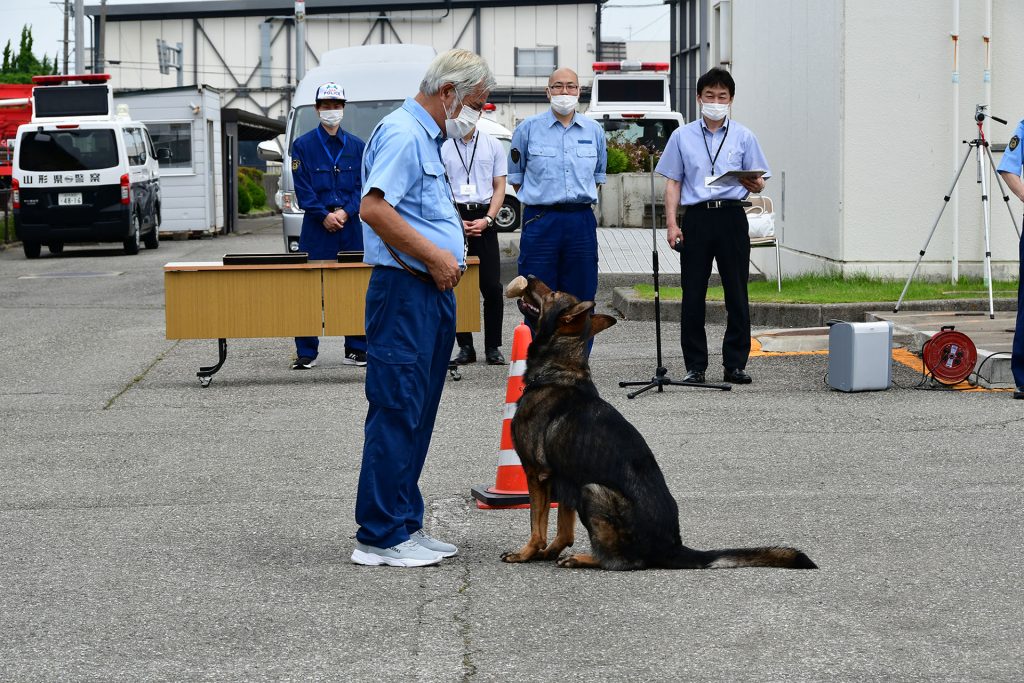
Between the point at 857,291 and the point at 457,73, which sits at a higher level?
the point at 457,73

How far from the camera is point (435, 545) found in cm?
595

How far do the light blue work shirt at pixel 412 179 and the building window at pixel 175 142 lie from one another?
87.5 feet

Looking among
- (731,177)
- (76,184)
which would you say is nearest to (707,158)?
(731,177)

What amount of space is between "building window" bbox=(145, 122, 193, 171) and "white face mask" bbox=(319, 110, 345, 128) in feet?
66.3

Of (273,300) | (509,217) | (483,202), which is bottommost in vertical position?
(273,300)

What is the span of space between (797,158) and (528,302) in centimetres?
1221

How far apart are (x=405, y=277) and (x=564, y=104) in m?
5.08

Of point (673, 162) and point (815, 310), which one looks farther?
point (815, 310)

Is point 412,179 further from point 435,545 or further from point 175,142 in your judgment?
point 175,142

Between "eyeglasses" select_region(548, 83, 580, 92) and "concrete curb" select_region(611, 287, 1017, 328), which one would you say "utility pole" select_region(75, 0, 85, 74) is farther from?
"eyeglasses" select_region(548, 83, 580, 92)

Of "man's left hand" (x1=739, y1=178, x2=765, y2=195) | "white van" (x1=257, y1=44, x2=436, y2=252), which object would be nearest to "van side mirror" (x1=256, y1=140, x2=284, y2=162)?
"white van" (x1=257, y1=44, x2=436, y2=252)

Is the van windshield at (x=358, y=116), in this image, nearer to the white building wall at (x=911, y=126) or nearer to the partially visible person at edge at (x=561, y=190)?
the white building wall at (x=911, y=126)

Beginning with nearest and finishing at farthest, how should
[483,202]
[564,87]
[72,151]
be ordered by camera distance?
[564,87] → [483,202] → [72,151]

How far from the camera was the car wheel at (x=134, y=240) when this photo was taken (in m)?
26.9
